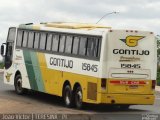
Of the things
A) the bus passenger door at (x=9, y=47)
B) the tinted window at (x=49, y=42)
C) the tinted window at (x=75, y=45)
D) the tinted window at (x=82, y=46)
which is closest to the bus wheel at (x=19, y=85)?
→ the bus passenger door at (x=9, y=47)

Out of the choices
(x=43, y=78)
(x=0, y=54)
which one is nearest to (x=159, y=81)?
(x=0, y=54)

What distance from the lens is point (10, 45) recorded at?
1254 inches

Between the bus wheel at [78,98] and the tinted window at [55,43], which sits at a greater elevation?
the tinted window at [55,43]

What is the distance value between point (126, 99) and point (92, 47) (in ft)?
6.71

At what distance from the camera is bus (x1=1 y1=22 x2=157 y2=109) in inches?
941

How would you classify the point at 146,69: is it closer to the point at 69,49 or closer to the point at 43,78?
the point at 69,49

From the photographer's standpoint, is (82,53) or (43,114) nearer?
(43,114)

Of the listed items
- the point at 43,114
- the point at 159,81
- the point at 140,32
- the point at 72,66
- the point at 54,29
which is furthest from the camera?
the point at 159,81

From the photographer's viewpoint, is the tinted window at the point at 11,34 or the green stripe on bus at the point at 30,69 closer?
the green stripe on bus at the point at 30,69

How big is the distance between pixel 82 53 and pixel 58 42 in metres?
2.25

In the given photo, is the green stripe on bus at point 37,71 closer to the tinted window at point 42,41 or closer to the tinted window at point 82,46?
the tinted window at point 42,41

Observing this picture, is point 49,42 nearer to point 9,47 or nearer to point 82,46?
point 82,46

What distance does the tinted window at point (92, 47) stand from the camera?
79.5 ft

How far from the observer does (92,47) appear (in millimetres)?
24469
